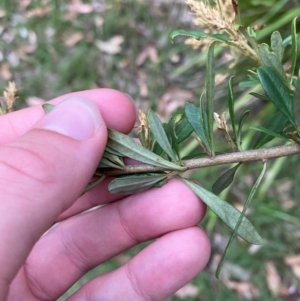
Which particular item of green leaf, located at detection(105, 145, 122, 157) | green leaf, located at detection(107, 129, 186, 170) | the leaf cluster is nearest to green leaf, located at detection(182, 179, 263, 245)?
the leaf cluster

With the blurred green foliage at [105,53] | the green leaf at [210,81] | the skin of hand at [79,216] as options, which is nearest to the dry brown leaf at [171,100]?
the blurred green foliage at [105,53]

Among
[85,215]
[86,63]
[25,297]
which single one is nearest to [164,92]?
[86,63]

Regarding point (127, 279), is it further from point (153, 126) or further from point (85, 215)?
point (153, 126)

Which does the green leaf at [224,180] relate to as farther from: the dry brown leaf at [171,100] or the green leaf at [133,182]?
the dry brown leaf at [171,100]

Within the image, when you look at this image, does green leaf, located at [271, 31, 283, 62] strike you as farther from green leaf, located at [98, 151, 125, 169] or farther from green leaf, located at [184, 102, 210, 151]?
green leaf, located at [98, 151, 125, 169]

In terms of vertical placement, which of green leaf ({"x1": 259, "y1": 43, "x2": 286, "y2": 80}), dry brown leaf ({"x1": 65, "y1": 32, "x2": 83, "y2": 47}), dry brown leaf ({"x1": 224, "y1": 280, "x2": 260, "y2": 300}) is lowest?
dry brown leaf ({"x1": 224, "y1": 280, "x2": 260, "y2": 300})

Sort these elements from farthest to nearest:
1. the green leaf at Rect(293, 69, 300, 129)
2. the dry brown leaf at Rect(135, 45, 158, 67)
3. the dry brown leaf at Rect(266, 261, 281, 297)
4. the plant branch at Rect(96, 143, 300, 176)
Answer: the dry brown leaf at Rect(135, 45, 158, 67)
the dry brown leaf at Rect(266, 261, 281, 297)
the plant branch at Rect(96, 143, 300, 176)
the green leaf at Rect(293, 69, 300, 129)
